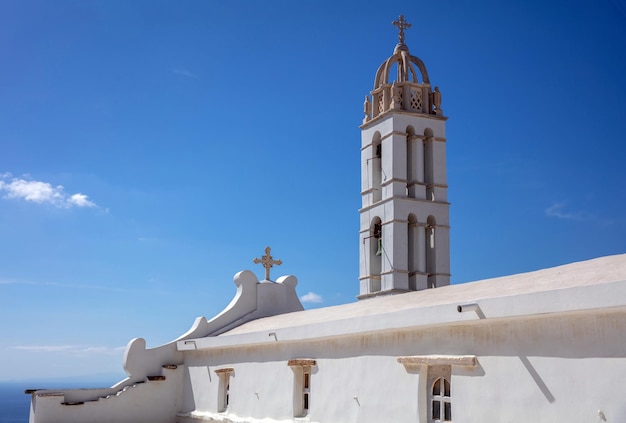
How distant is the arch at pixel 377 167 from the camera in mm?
26078

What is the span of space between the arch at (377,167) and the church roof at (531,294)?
407 inches

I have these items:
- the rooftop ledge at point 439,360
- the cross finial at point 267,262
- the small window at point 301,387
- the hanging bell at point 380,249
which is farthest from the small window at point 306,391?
the hanging bell at point 380,249

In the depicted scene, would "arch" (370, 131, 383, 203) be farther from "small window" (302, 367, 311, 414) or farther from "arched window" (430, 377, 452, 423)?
"arched window" (430, 377, 452, 423)

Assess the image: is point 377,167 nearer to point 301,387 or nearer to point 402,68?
point 402,68

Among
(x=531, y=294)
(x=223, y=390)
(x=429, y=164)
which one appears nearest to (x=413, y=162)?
(x=429, y=164)

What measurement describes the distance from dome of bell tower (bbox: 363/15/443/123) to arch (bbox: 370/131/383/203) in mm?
935

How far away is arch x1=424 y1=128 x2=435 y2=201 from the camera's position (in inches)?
1016

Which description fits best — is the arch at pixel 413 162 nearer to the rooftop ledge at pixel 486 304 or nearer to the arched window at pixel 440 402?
the rooftop ledge at pixel 486 304

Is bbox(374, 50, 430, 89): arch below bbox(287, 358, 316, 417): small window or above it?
above

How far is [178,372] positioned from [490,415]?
472 inches

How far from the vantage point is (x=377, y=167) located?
26.4 metres

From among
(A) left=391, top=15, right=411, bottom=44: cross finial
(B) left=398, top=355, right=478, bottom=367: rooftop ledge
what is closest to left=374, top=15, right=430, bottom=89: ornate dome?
(A) left=391, top=15, right=411, bottom=44: cross finial

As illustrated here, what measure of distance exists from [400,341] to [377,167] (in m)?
14.7

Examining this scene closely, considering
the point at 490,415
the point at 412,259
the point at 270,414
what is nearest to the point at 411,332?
the point at 490,415
